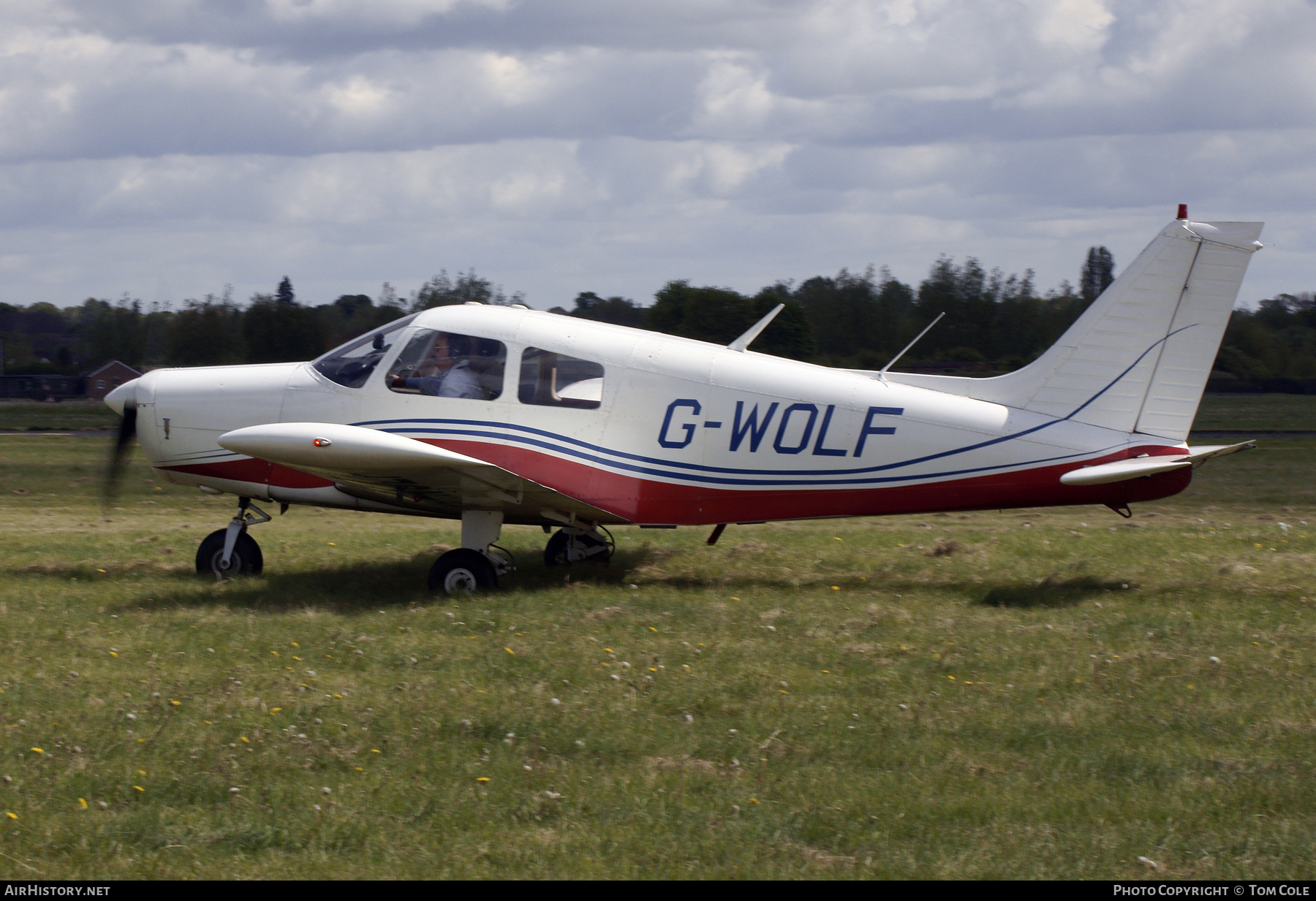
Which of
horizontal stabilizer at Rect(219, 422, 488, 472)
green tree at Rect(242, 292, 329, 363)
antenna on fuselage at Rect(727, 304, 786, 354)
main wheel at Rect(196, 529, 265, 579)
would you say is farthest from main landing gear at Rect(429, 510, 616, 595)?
green tree at Rect(242, 292, 329, 363)

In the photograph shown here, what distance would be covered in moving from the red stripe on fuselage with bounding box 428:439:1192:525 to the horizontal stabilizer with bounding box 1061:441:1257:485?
0.15 metres

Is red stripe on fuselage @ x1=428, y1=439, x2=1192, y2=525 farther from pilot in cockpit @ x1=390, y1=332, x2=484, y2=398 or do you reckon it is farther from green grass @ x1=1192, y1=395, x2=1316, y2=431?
green grass @ x1=1192, y1=395, x2=1316, y2=431

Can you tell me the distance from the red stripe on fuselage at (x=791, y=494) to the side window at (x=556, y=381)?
0.48 metres

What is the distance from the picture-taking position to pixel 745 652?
6.98 metres

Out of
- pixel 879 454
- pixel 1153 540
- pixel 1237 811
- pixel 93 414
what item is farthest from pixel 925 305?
pixel 93 414

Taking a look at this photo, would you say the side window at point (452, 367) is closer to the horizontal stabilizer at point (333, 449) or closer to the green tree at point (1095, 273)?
the horizontal stabilizer at point (333, 449)

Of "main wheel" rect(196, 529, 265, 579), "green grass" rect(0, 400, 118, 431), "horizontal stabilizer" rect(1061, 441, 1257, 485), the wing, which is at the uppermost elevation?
"horizontal stabilizer" rect(1061, 441, 1257, 485)

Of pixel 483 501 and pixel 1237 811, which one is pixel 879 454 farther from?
pixel 1237 811

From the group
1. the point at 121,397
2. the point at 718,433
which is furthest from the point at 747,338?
the point at 121,397

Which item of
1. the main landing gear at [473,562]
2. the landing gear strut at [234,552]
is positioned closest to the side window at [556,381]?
the main landing gear at [473,562]

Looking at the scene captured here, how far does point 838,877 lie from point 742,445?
5.25 meters

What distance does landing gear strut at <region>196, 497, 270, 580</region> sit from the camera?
949cm

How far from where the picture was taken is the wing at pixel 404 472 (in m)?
7.99

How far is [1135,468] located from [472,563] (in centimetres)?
529
